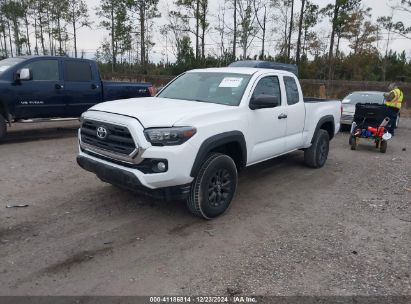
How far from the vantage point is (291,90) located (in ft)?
20.2

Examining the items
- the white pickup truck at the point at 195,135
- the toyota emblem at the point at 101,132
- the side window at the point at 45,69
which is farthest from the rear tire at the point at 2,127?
the toyota emblem at the point at 101,132

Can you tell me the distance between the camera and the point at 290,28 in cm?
3341

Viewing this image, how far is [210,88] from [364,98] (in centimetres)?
937

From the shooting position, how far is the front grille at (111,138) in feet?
13.1

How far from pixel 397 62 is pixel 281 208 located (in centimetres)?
3466

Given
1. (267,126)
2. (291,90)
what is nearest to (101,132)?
(267,126)

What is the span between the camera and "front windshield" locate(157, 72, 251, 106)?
198 inches

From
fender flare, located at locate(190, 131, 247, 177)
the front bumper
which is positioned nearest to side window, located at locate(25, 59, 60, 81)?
the front bumper

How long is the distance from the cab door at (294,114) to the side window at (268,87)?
26 centimetres

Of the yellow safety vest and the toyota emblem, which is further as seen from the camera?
the yellow safety vest

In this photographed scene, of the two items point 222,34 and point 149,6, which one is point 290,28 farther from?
point 149,6

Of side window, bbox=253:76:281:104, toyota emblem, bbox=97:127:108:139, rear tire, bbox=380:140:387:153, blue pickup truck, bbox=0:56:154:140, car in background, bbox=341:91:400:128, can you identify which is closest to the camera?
toyota emblem, bbox=97:127:108:139

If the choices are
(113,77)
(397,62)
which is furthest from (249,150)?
(397,62)

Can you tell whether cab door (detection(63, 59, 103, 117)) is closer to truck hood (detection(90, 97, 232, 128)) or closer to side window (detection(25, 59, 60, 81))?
side window (detection(25, 59, 60, 81))
